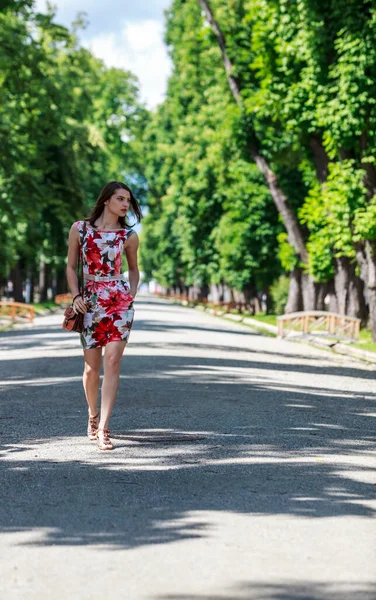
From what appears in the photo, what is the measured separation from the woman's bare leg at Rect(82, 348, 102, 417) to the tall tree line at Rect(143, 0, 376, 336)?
17364mm

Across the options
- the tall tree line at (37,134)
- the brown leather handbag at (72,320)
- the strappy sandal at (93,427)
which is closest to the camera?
the brown leather handbag at (72,320)

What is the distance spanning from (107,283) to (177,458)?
58.0 inches

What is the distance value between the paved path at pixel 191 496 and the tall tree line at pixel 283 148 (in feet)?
44.5

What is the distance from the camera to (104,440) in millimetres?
8039

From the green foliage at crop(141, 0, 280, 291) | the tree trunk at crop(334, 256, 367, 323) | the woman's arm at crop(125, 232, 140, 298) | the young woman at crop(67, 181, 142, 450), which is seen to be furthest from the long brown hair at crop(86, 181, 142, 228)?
the green foliage at crop(141, 0, 280, 291)

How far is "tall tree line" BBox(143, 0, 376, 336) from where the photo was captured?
1009 inches

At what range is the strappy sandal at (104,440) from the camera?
8008mm

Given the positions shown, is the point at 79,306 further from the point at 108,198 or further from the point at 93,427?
the point at 93,427

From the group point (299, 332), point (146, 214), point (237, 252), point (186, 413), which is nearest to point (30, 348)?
point (299, 332)

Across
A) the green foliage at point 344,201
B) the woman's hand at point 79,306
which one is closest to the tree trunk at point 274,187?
the green foliage at point 344,201

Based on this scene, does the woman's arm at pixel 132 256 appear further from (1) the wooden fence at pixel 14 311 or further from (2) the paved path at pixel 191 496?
(1) the wooden fence at pixel 14 311

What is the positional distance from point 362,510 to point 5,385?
27.9ft

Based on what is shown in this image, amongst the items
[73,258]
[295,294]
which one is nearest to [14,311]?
[295,294]

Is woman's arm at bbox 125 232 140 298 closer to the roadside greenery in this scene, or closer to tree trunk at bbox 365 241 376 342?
the roadside greenery
